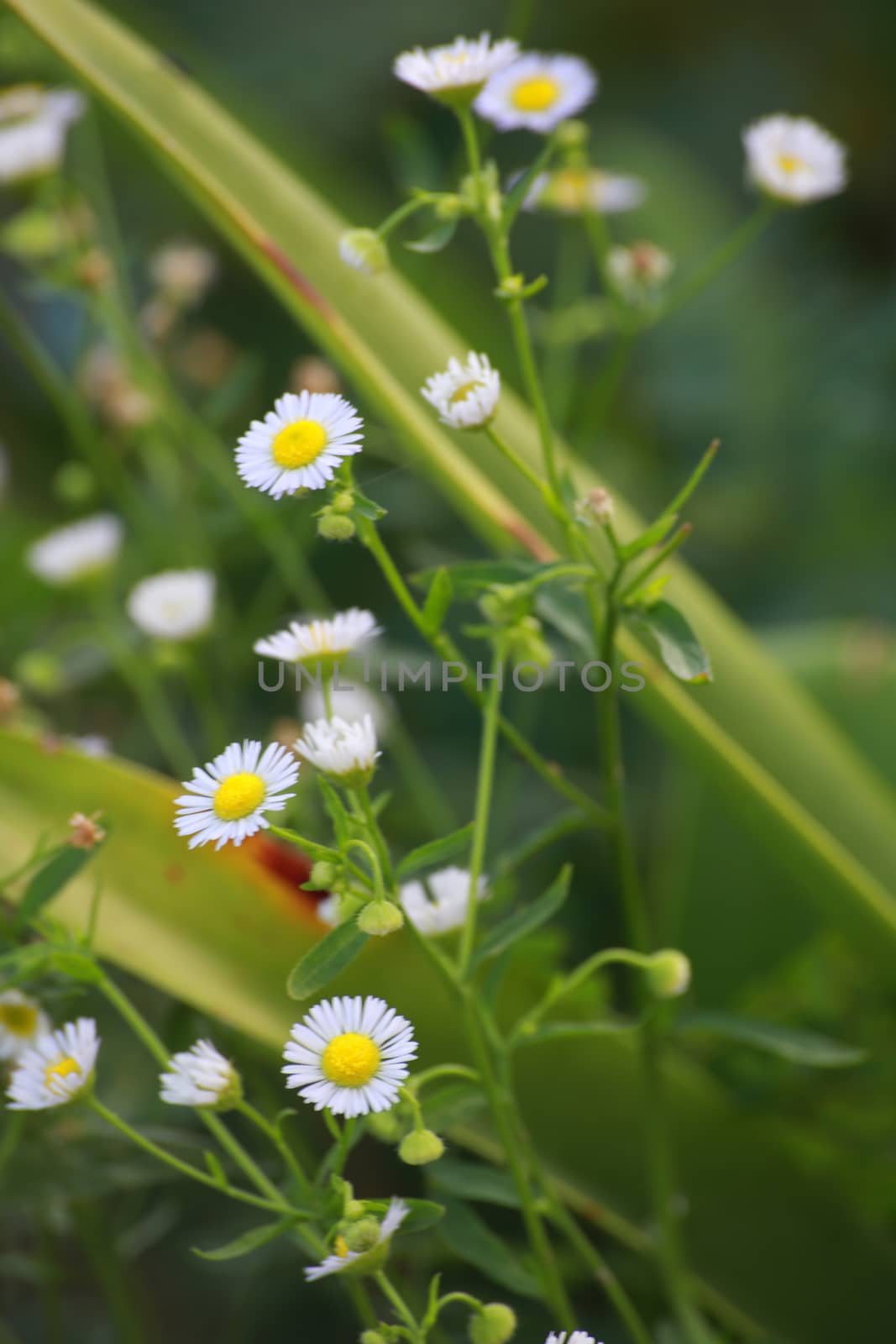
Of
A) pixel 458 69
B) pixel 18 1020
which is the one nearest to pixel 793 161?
pixel 458 69

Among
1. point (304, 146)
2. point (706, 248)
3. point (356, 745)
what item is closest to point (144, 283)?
point (304, 146)

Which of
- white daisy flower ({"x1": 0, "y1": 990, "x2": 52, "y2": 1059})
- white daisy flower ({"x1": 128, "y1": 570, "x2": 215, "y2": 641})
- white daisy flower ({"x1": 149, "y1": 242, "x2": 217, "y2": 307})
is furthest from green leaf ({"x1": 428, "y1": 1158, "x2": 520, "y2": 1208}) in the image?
white daisy flower ({"x1": 149, "y1": 242, "x2": 217, "y2": 307})

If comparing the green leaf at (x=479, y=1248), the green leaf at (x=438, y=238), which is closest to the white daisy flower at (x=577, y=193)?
the green leaf at (x=438, y=238)

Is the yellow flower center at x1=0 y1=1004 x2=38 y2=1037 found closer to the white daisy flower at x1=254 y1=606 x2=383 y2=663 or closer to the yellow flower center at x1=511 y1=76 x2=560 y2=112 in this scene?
the white daisy flower at x1=254 y1=606 x2=383 y2=663

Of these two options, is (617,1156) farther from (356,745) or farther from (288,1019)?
(356,745)

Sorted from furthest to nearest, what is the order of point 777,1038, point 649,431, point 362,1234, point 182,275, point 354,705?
1. point 649,431
2. point 182,275
3. point 354,705
4. point 777,1038
5. point 362,1234

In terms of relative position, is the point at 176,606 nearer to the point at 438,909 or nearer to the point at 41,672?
the point at 41,672
